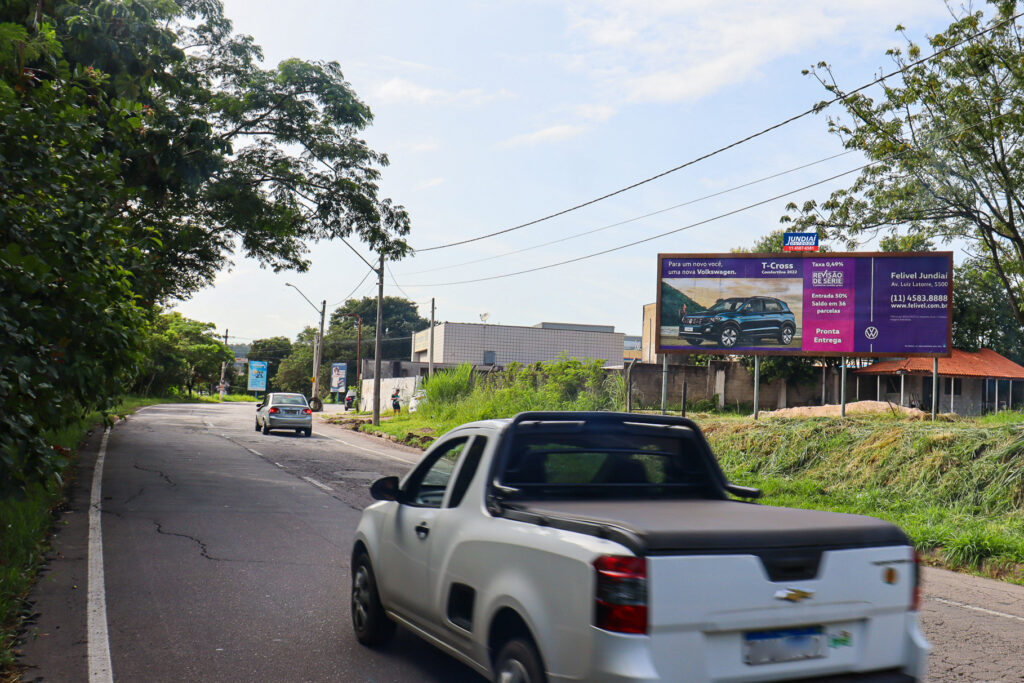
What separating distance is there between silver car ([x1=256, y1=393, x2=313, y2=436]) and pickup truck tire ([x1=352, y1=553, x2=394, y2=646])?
23.8m

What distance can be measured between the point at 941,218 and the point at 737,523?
24.1 metres

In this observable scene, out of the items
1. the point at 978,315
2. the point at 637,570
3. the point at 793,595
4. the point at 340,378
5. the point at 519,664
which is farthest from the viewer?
the point at 340,378

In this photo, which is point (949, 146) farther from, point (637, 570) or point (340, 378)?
point (340, 378)

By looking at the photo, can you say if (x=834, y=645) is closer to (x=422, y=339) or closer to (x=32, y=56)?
(x=32, y=56)

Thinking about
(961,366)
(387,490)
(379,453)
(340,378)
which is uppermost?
(961,366)

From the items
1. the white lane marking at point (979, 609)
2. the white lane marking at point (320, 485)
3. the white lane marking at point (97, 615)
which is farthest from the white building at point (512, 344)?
the white lane marking at point (979, 609)

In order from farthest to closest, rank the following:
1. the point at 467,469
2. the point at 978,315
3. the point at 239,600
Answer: the point at 978,315 → the point at 239,600 → the point at 467,469

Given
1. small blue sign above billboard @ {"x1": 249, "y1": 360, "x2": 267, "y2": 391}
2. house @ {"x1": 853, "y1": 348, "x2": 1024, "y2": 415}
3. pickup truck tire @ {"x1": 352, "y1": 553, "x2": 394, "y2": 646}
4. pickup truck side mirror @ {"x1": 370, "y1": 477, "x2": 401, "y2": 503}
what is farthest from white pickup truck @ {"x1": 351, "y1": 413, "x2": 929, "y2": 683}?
small blue sign above billboard @ {"x1": 249, "y1": 360, "x2": 267, "y2": 391}

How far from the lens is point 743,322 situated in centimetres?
2134

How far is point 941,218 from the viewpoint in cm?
2452

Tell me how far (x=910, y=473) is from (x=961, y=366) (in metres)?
28.2

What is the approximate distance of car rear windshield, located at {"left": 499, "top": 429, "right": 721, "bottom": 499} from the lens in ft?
14.9

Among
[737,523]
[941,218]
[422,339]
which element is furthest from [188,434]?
[422,339]

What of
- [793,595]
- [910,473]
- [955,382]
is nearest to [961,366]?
[955,382]
